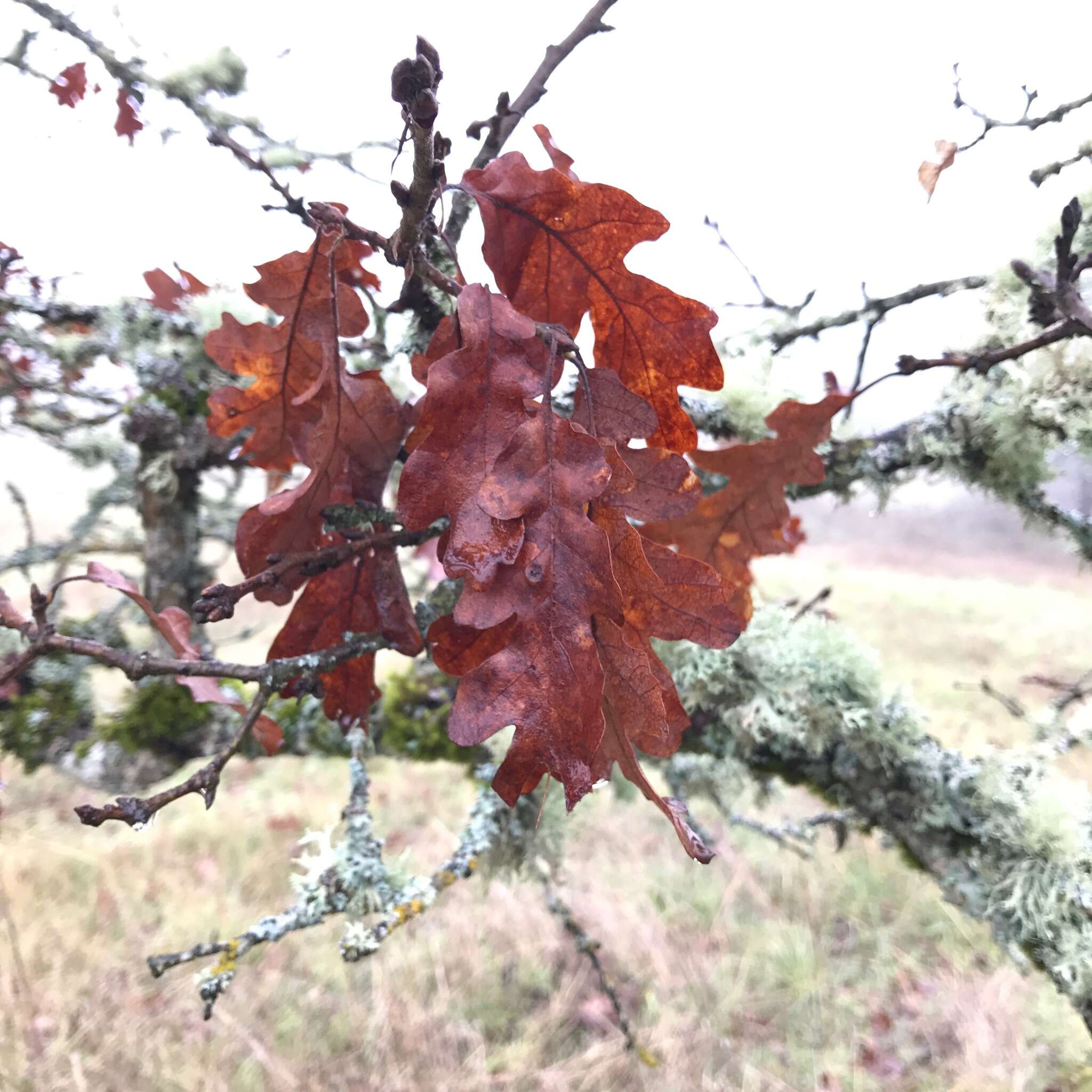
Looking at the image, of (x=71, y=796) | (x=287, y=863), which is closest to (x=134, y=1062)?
(x=287, y=863)

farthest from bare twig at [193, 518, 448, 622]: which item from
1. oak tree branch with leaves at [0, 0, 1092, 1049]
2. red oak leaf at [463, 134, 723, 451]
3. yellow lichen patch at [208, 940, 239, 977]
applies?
yellow lichen patch at [208, 940, 239, 977]

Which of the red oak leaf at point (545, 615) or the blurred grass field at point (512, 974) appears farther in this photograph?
the blurred grass field at point (512, 974)

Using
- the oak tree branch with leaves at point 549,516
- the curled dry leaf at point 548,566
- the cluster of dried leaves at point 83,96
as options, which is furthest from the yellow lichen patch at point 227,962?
the cluster of dried leaves at point 83,96

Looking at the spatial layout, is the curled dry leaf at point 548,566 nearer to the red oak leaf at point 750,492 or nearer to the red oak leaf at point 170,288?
the red oak leaf at point 750,492

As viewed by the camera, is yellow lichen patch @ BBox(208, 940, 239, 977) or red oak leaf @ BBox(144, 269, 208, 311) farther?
red oak leaf @ BBox(144, 269, 208, 311)

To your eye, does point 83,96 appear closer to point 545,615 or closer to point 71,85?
point 71,85

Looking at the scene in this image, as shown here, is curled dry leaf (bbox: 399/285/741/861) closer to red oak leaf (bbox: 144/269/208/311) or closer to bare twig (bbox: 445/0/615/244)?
bare twig (bbox: 445/0/615/244)

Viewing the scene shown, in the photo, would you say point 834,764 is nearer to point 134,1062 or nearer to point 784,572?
point 134,1062
